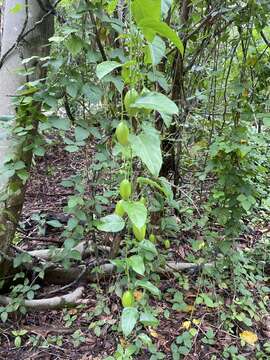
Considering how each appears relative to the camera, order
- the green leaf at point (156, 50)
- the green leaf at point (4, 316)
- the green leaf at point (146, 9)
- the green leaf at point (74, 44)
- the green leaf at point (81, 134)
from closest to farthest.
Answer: the green leaf at point (146, 9) → the green leaf at point (156, 50) → the green leaf at point (74, 44) → the green leaf at point (81, 134) → the green leaf at point (4, 316)

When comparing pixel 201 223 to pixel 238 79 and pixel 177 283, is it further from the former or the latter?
pixel 238 79

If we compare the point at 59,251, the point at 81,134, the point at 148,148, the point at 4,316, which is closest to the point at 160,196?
the point at 81,134

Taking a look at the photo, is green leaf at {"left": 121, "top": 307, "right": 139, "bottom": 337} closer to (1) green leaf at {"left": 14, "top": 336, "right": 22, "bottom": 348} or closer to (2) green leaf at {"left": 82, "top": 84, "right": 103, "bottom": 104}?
(2) green leaf at {"left": 82, "top": 84, "right": 103, "bottom": 104}

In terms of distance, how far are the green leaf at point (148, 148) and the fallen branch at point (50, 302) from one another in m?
1.32

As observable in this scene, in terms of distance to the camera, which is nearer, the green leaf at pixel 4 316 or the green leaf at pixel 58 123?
the green leaf at pixel 58 123

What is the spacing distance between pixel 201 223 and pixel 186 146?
0.46 meters

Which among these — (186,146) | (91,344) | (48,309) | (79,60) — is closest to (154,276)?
(91,344)

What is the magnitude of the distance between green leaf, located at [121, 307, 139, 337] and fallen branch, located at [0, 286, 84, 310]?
Answer: 1.06 metres

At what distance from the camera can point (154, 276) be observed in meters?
1.78

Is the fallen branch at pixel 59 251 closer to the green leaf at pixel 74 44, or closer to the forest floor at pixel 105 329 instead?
the forest floor at pixel 105 329

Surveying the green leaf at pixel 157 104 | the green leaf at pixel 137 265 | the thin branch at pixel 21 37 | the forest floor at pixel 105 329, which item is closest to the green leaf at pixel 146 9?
the green leaf at pixel 157 104

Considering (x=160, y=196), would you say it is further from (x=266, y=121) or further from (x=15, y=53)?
(x=15, y=53)

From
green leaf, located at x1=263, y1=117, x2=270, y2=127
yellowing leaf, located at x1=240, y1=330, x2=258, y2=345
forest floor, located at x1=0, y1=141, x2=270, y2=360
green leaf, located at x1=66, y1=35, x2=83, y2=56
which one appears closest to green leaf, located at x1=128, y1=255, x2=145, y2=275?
green leaf, located at x1=66, y1=35, x2=83, y2=56

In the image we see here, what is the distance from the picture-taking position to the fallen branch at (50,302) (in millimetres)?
1735
